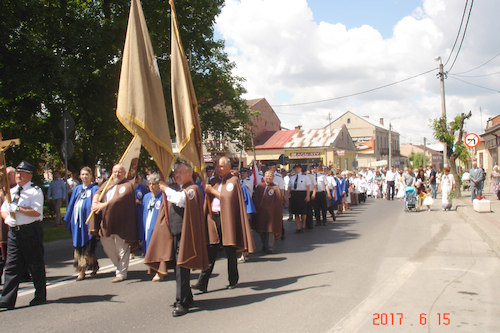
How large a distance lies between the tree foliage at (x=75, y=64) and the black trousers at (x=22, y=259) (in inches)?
289

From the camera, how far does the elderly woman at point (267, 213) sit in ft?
29.0

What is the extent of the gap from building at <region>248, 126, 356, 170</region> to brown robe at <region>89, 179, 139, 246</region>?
43.2 meters

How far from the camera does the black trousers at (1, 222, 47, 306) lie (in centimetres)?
519

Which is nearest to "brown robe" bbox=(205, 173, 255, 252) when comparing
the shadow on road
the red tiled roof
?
the shadow on road

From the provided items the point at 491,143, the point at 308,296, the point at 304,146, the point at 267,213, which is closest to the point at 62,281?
the point at 308,296

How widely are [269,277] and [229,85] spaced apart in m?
17.6

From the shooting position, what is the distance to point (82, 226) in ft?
22.4

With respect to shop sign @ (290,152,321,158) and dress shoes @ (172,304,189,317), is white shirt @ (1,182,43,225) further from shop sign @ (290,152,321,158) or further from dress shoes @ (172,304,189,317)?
shop sign @ (290,152,321,158)

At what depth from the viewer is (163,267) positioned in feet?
17.4

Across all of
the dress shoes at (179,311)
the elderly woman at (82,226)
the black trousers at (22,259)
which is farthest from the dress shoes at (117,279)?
the dress shoes at (179,311)

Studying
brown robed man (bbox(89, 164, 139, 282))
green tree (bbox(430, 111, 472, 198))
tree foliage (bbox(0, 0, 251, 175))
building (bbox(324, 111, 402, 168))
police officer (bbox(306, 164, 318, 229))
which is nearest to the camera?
brown robed man (bbox(89, 164, 139, 282))

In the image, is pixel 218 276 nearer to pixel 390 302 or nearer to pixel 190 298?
pixel 190 298

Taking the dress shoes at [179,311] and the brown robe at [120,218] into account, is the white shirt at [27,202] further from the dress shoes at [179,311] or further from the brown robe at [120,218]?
the dress shoes at [179,311]

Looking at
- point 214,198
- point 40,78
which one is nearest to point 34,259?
point 214,198
